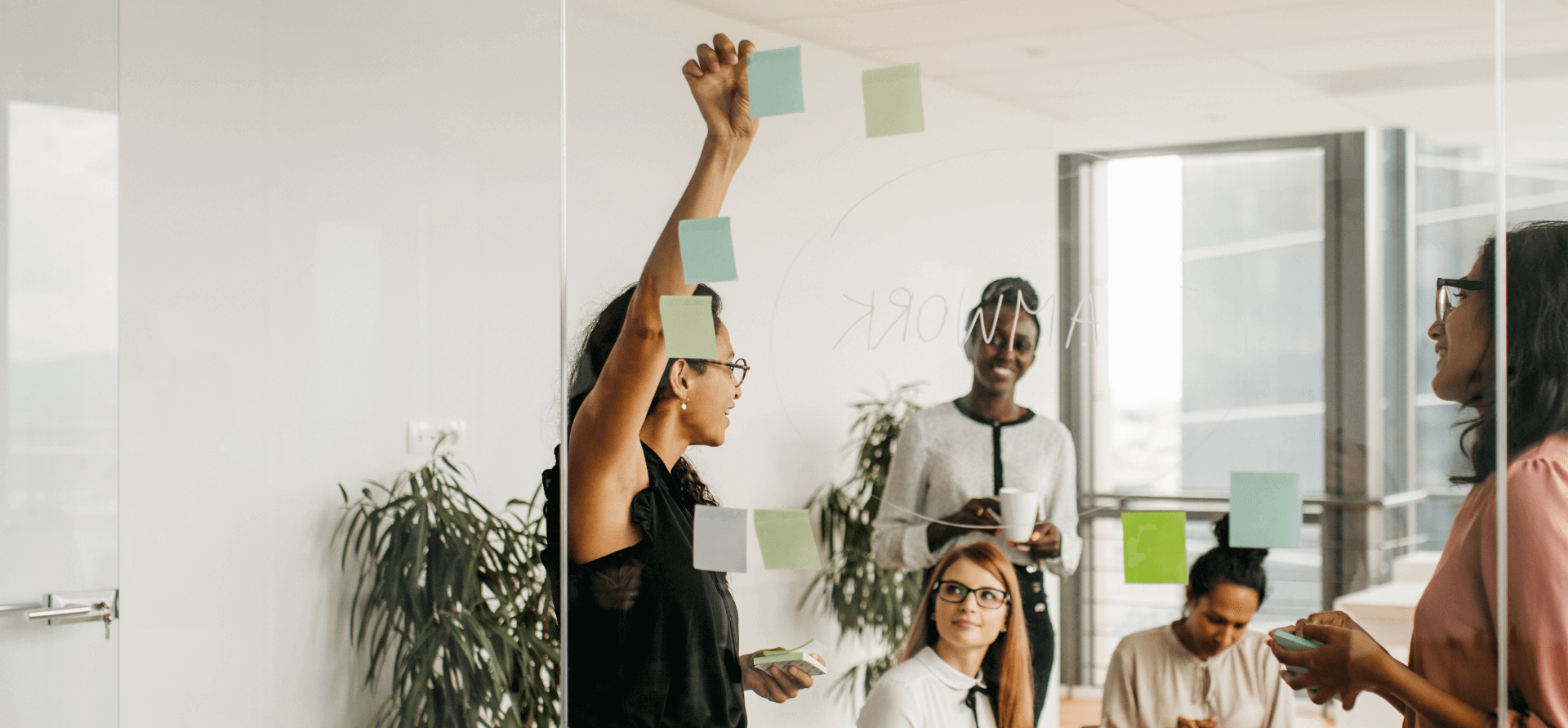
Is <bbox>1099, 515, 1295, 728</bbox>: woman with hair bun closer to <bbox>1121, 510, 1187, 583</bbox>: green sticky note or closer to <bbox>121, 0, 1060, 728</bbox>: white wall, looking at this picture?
<bbox>1121, 510, 1187, 583</bbox>: green sticky note

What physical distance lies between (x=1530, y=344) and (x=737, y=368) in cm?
100

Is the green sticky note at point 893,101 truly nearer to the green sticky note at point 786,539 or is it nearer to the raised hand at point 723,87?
the raised hand at point 723,87

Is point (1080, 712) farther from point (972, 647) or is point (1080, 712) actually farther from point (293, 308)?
point (293, 308)

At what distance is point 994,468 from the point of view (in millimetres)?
1417

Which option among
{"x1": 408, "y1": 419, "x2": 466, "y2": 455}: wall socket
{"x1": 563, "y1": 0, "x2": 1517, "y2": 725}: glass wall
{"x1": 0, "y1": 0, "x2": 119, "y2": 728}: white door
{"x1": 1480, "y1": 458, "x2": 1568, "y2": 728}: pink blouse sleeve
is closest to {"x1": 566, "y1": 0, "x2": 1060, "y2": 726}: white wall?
{"x1": 563, "y1": 0, "x2": 1517, "y2": 725}: glass wall

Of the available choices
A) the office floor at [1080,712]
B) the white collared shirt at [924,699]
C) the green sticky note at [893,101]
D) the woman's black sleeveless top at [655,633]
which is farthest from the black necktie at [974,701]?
the green sticky note at [893,101]

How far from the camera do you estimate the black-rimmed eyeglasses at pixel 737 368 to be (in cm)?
159

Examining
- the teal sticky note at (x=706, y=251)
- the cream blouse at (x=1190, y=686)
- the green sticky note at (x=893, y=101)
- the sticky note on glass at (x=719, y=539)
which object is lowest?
the cream blouse at (x=1190, y=686)

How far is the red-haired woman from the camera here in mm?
1410

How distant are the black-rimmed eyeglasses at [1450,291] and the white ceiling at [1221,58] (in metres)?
0.16

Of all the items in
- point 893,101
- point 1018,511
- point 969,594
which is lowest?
point 969,594

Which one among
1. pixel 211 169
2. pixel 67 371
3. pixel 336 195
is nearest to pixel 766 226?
pixel 336 195

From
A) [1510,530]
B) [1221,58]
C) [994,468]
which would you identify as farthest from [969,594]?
[1221,58]

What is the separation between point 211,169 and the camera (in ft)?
6.18
